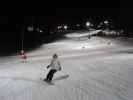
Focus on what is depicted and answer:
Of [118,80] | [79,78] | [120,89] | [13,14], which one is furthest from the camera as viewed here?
[13,14]

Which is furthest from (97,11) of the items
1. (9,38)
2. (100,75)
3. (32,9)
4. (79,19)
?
(100,75)

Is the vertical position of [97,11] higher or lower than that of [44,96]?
higher

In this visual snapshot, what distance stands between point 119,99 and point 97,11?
317 feet

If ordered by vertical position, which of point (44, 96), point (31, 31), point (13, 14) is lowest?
point (44, 96)

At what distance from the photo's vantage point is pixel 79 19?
4852 inches

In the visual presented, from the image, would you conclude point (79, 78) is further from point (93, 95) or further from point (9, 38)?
point (9, 38)

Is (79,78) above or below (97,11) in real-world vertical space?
below

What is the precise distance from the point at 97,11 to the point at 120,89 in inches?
3746

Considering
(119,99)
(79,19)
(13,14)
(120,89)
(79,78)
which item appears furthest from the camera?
(79,19)

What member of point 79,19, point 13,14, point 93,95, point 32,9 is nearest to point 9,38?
point 13,14

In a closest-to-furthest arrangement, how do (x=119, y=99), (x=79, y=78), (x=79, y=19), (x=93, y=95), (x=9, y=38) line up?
1. (x=119, y=99)
2. (x=93, y=95)
3. (x=79, y=78)
4. (x=9, y=38)
5. (x=79, y=19)

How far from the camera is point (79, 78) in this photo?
14281 millimetres

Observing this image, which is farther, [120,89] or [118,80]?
[118,80]

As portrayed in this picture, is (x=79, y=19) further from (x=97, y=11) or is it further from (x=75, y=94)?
(x=75, y=94)
